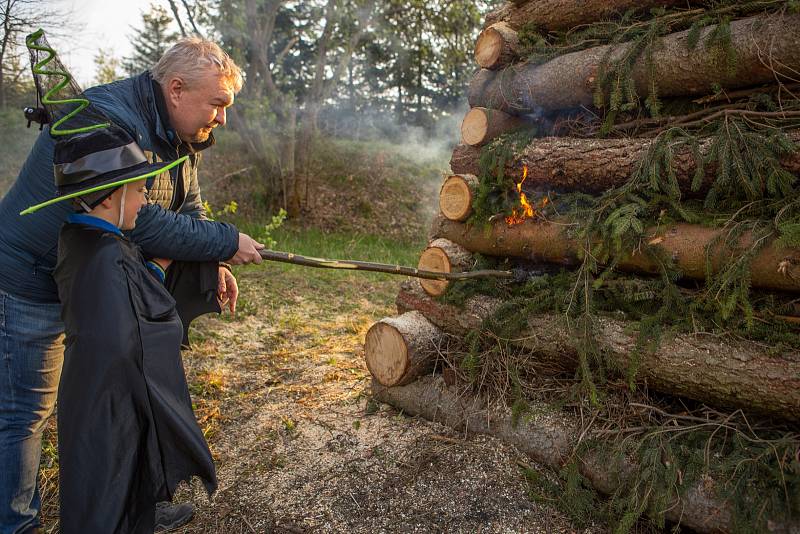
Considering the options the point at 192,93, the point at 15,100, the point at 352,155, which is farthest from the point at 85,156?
the point at 15,100

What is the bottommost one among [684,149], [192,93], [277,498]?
[277,498]

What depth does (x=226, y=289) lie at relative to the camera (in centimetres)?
288

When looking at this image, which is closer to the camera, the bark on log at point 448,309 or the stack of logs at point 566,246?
the stack of logs at point 566,246

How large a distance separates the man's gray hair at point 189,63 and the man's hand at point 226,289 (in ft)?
3.20

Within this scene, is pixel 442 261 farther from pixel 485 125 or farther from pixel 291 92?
pixel 291 92

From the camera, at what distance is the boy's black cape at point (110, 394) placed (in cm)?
193

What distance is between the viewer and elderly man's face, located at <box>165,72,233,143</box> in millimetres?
2492

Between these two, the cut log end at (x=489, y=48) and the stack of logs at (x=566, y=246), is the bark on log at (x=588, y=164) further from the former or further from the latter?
the cut log end at (x=489, y=48)

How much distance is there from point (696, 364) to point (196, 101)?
2854mm

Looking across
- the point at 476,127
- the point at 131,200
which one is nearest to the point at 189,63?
the point at 131,200

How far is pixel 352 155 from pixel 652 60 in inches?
526

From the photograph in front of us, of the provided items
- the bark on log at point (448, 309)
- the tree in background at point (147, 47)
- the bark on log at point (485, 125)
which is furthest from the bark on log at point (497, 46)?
the tree in background at point (147, 47)

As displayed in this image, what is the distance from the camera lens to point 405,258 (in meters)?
Answer: 10.2

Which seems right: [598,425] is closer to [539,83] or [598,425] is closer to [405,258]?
[539,83]
